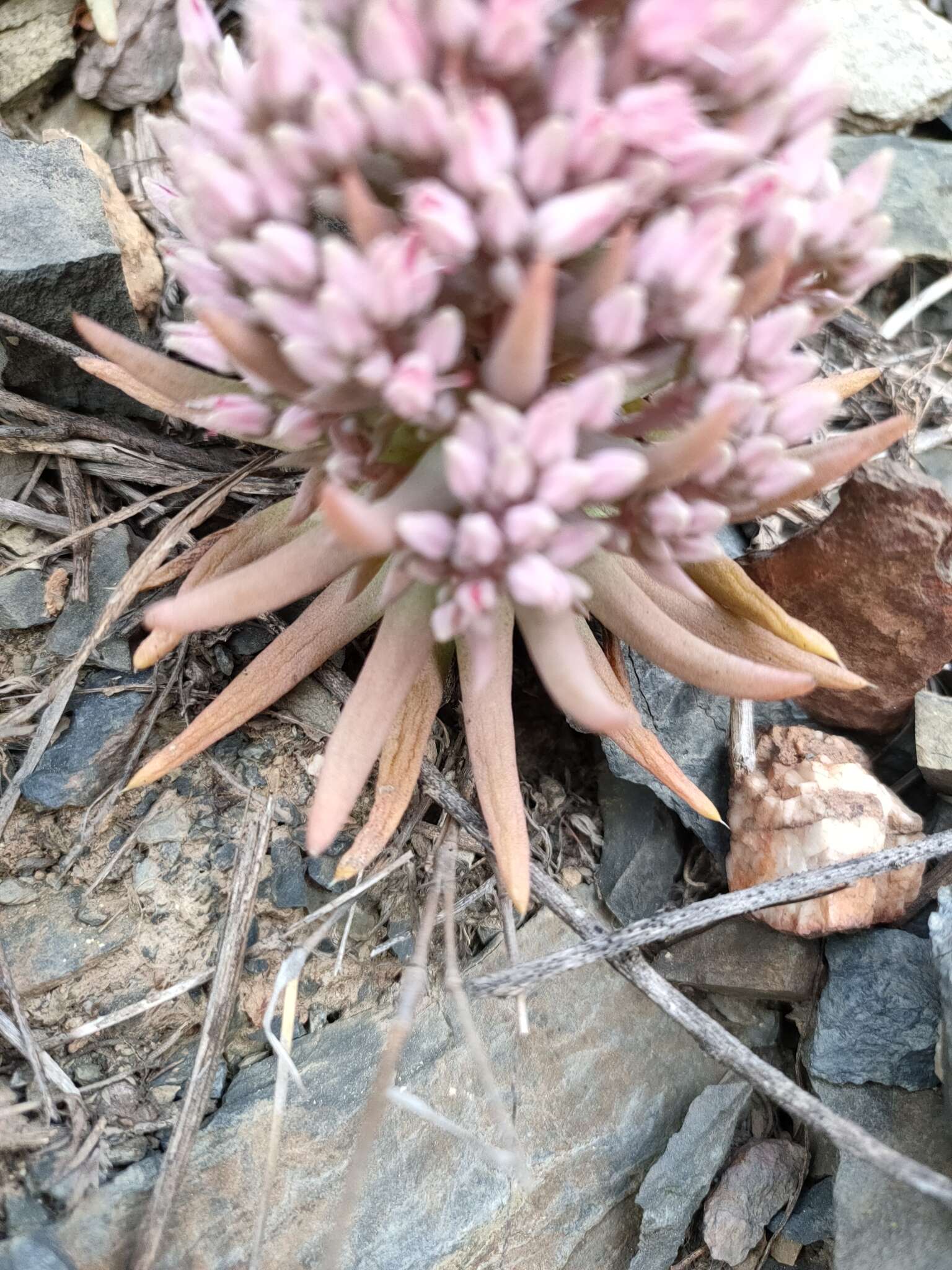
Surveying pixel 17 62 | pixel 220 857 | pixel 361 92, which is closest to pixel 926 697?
pixel 220 857

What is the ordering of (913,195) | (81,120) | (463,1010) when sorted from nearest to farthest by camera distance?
(463,1010) → (81,120) → (913,195)

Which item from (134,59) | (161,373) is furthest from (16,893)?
(134,59)

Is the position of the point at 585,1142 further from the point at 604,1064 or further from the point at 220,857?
the point at 220,857

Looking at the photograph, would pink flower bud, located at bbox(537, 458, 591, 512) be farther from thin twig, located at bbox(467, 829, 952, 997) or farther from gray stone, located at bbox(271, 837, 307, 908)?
gray stone, located at bbox(271, 837, 307, 908)

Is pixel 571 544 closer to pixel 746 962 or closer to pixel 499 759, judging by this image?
pixel 499 759

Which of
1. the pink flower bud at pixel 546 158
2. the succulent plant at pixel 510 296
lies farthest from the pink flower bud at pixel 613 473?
the pink flower bud at pixel 546 158

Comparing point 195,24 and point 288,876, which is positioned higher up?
point 195,24

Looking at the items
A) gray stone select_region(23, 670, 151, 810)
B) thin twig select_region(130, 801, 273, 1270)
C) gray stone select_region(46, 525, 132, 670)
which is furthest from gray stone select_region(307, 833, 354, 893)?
gray stone select_region(46, 525, 132, 670)
